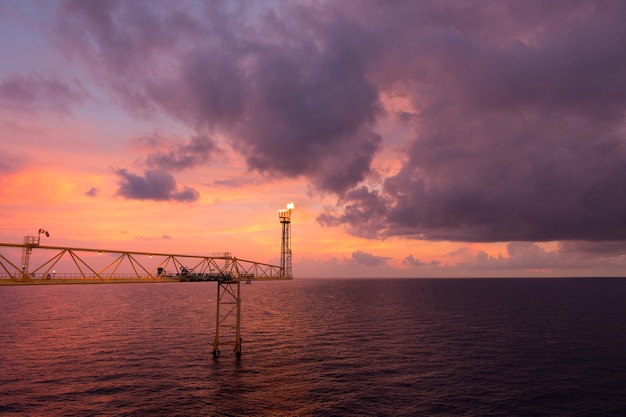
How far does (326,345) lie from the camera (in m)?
74.3

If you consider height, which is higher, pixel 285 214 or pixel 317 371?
pixel 285 214

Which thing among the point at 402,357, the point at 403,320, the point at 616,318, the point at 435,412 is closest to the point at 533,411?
the point at 435,412

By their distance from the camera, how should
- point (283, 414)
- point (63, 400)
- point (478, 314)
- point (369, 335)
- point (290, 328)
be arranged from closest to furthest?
1. point (283, 414)
2. point (63, 400)
3. point (369, 335)
4. point (290, 328)
5. point (478, 314)

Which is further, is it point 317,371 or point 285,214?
point 285,214

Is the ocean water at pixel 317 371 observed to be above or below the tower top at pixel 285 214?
below

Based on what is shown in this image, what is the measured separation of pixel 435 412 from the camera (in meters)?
42.5

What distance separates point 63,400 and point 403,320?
86957 mm

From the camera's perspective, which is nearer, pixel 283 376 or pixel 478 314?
pixel 283 376

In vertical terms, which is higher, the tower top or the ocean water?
the tower top

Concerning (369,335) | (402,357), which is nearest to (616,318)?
(369,335)

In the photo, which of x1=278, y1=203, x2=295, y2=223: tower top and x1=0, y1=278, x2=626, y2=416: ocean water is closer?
x1=0, y1=278, x2=626, y2=416: ocean water

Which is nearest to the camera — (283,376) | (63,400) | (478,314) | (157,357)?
(63,400)

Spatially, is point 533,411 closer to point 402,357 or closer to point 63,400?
point 402,357

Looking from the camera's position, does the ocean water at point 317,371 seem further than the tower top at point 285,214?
No
